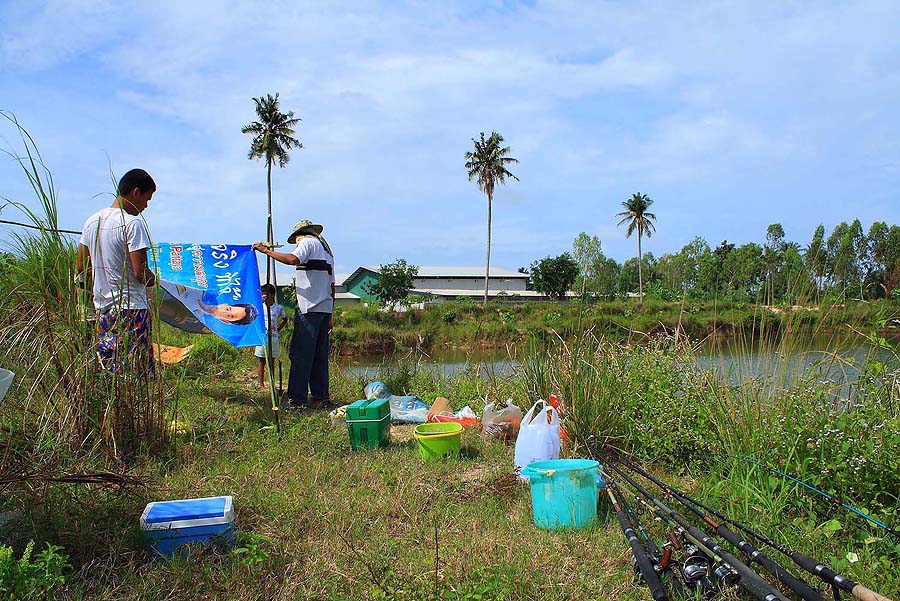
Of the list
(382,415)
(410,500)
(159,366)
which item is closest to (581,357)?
(382,415)

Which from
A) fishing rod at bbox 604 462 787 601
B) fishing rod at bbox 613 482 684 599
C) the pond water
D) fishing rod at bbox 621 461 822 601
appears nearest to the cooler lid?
fishing rod at bbox 613 482 684 599

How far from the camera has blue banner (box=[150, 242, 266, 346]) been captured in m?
4.57

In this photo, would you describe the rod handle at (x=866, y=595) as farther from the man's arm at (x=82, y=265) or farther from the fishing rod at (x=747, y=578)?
the man's arm at (x=82, y=265)

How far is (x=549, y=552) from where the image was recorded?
8.13ft

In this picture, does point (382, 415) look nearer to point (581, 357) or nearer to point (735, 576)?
point (581, 357)

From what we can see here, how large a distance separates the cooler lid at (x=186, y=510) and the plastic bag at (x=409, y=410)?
2.68 m

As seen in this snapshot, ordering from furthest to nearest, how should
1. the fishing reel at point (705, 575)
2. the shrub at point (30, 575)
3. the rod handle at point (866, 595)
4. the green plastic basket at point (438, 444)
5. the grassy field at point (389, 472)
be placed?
the green plastic basket at point (438, 444) < the grassy field at point (389, 472) < the fishing reel at point (705, 575) < the shrub at point (30, 575) < the rod handle at point (866, 595)

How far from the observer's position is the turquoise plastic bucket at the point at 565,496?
110 inches

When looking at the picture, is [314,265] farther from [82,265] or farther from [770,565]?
[770,565]

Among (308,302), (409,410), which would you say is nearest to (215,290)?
(308,302)

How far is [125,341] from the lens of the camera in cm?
325

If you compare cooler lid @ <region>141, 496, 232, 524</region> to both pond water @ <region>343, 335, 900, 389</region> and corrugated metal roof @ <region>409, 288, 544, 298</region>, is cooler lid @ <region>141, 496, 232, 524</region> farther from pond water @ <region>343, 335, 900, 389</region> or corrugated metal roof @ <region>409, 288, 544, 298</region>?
corrugated metal roof @ <region>409, 288, 544, 298</region>

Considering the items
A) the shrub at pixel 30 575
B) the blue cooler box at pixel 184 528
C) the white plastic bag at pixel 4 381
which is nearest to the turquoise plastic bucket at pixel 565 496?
the blue cooler box at pixel 184 528

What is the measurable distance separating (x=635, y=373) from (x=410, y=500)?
6.88 feet
